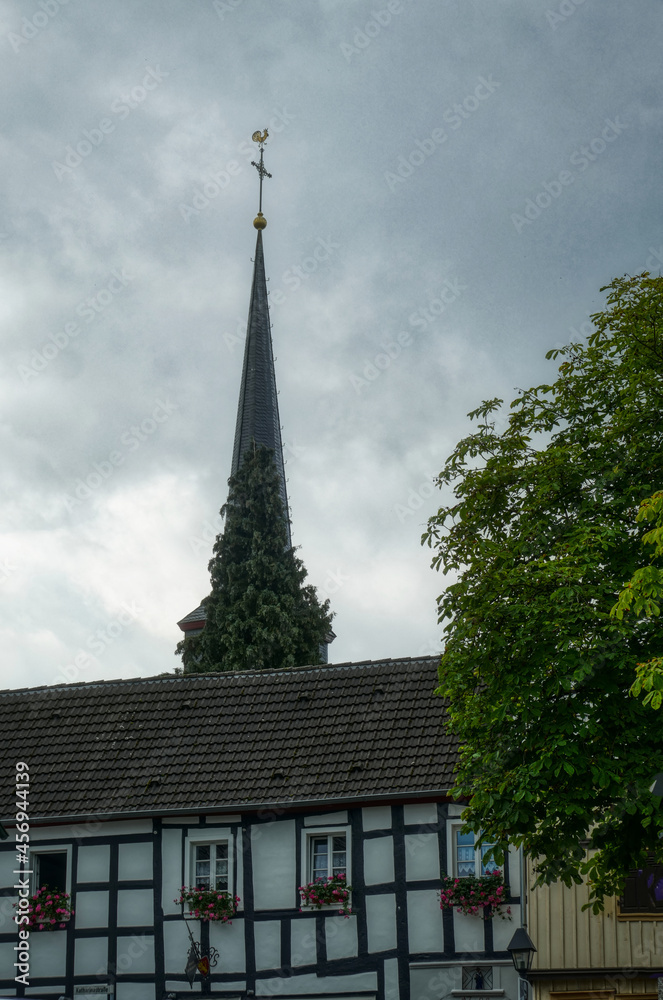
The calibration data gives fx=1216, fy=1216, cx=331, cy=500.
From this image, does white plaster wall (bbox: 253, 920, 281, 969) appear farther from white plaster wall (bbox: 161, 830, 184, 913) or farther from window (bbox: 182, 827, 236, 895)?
white plaster wall (bbox: 161, 830, 184, 913)

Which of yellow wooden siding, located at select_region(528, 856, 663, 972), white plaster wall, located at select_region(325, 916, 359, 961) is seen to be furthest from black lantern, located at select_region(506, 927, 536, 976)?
white plaster wall, located at select_region(325, 916, 359, 961)

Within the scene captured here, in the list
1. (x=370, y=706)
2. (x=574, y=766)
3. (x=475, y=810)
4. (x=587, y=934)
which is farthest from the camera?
(x=370, y=706)

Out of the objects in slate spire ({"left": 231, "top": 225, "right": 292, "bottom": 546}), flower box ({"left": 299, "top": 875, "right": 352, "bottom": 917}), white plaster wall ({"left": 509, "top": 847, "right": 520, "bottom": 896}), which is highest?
slate spire ({"left": 231, "top": 225, "right": 292, "bottom": 546})

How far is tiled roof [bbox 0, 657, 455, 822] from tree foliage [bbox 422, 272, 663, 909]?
3.73 m

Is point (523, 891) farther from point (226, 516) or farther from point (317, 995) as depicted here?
point (226, 516)

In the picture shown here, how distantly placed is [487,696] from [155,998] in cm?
734

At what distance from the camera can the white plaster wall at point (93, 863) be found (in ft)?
58.3

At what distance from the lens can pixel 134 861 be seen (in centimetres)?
1773

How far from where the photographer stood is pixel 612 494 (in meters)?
13.6

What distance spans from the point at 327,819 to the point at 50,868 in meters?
4.43

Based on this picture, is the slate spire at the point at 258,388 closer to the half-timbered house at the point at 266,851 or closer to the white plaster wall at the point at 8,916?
the half-timbered house at the point at 266,851

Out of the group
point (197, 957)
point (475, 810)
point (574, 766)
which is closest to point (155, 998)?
point (197, 957)

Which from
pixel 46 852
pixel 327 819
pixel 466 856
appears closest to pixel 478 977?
pixel 466 856

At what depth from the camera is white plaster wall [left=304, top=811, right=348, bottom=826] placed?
56.7 feet
